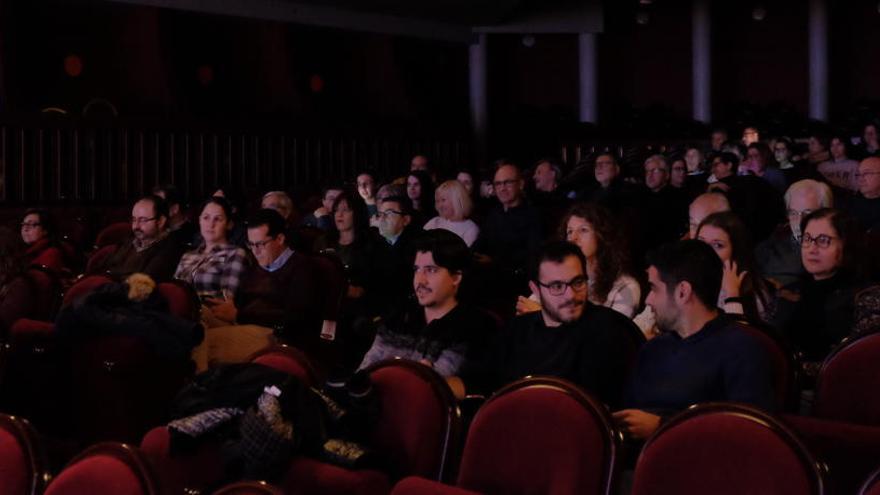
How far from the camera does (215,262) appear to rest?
5.85 m

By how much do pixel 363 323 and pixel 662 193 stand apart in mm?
3825

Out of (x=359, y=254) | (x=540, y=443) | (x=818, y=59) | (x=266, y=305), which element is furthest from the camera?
(x=818, y=59)

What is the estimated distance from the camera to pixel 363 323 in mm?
4715

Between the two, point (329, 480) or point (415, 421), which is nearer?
point (329, 480)

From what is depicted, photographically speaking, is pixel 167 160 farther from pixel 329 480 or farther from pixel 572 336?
pixel 329 480

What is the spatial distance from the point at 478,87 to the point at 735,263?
1131 cm

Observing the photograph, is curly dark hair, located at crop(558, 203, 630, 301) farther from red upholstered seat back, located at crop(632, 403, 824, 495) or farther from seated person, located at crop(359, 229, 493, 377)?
red upholstered seat back, located at crop(632, 403, 824, 495)

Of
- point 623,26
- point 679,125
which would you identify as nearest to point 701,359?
point 679,125

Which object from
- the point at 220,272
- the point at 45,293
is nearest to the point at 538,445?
the point at 220,272

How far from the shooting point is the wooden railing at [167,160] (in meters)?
10.5

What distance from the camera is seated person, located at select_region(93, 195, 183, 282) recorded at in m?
6.20

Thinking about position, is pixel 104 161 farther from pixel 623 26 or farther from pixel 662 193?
pixel 623 26

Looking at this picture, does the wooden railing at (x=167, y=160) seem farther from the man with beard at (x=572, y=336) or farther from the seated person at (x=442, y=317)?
the man with beard at (x=572, y=336)

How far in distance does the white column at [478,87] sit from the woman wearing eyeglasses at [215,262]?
9.24m
